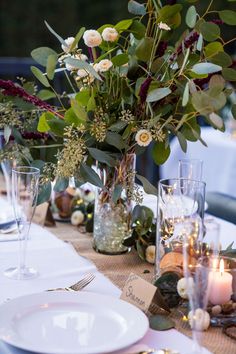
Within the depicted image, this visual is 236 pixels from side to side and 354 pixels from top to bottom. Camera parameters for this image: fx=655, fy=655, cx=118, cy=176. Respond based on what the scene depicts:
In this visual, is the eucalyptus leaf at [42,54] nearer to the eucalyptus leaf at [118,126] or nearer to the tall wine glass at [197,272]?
the eucalyptus leaf at [118,126]

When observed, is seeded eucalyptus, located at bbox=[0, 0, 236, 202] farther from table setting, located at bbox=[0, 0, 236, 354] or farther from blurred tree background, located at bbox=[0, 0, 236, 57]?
blurred tree background, located at bbox=[0, 0, 236, 57]

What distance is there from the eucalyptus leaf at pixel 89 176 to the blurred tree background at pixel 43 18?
13.0 ft

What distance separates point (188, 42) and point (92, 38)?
0.59 feet

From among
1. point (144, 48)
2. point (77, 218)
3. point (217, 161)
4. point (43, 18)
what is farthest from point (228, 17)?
point (43, 18)

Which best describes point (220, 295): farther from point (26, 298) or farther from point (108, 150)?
point (108, 150)

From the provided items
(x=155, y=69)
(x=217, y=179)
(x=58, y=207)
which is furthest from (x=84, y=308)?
(x=217, y=179)

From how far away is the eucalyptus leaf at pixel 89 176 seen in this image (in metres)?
1.29

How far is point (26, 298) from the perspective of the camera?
1.04 m

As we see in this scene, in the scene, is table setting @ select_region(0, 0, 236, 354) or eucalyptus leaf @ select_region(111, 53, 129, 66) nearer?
table setting @ select_region(0, 0, 236, 354)

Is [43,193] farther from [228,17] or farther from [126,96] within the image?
[228,17]

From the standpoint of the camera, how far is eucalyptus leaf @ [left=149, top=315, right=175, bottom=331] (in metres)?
1.01

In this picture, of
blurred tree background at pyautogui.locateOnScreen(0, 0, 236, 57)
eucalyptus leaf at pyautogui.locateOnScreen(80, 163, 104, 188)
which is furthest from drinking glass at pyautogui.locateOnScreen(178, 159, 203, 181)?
blurred tree background at pyautogui.locateOnScreen(0, 0, 236, 57)

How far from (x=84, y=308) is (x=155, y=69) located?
1.59ft

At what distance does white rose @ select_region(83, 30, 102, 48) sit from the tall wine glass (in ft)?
1.63
